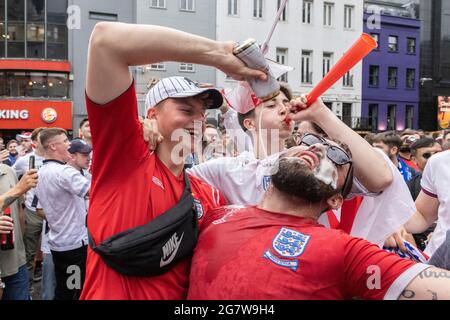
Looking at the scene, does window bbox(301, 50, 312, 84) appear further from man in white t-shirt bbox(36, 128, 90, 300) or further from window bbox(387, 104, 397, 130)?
man in white t-shirt bbox(36, 128, 90, 300)

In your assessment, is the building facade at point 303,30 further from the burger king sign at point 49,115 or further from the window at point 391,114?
the burger king sign at point 49,115

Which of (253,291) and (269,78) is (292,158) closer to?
(269,78)

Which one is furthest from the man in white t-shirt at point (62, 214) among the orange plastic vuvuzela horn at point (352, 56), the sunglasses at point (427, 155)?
the sunglasses at point (427, 155)

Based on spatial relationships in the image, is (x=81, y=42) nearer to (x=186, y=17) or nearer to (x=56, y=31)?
(x=56, y=31)

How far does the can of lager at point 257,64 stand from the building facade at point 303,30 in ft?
76.4

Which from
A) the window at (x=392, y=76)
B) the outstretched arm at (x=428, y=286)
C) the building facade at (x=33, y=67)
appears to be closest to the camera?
the outstretched arm at (x=428, y=286)

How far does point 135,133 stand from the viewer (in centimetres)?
172

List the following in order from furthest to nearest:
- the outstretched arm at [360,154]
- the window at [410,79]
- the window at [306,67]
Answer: the window at [410,79] < the window at [306,67] < the outstretched arm at [360,154]

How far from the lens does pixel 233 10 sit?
24.8 m

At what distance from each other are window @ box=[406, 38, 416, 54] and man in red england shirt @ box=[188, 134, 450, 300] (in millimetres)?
33146

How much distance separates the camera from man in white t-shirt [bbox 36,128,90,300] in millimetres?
4773

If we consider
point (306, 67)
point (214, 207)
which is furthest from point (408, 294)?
point (306, 67)

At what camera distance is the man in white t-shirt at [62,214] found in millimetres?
4773

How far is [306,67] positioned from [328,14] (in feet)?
11.6
